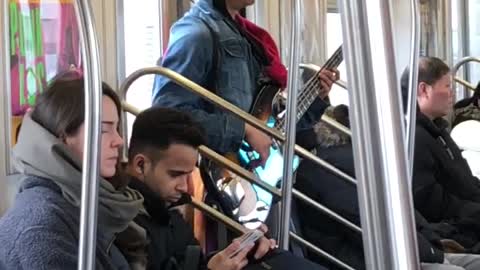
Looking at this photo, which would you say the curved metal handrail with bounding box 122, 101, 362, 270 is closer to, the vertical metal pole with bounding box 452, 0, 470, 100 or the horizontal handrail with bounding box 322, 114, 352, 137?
the horizontal handrail with bounding box 322, 114, 352, 137

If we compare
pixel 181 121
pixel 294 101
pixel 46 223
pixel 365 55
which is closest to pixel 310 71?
pixel 294 101

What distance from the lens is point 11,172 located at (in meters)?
2.87

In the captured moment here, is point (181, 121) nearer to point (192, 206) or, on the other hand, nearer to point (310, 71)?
point (192, 206)

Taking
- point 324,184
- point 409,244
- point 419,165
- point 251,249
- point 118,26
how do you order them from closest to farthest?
point 409,244 < point 251,249 < point 324,184 < point 419,165 < point 118,26

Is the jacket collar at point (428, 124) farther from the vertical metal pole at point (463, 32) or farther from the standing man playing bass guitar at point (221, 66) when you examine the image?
the vertical metal pole at point (463, 32)

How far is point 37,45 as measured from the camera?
3061 millimetres

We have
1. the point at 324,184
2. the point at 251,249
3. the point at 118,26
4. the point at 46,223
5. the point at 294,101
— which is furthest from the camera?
the point at 118,26

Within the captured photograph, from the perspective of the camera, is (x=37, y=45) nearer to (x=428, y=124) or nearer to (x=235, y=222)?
(x=235, y=222)

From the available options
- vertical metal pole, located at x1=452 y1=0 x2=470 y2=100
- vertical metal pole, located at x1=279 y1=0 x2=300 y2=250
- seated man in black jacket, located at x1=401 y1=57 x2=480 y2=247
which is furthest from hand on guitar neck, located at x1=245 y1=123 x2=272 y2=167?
vertical metal pole, located at x1=452 y1=0 x2=470 y2=100

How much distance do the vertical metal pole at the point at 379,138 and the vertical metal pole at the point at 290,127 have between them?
168 cm

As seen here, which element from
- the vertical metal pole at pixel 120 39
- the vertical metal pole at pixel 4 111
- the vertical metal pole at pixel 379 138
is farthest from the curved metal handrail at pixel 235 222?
the vertical metal pole at pixel 379 138

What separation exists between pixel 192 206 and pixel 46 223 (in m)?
0.83

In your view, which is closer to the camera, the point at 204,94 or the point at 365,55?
the point at 365,55

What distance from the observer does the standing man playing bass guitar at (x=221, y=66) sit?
7.61 feet
